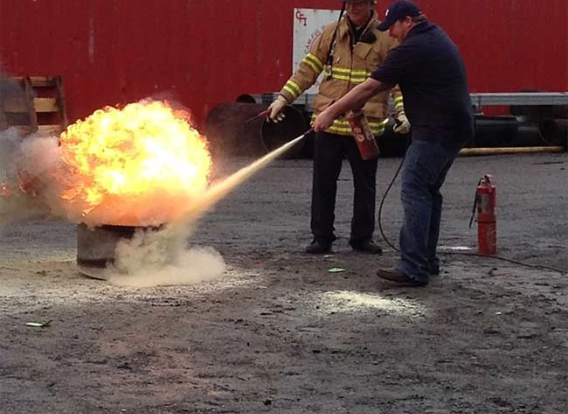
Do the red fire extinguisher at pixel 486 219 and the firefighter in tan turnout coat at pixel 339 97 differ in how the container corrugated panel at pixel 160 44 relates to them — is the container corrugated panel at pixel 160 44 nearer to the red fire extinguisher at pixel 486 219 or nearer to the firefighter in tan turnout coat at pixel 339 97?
the firefighter in tan turnout coat at pixel 339 97

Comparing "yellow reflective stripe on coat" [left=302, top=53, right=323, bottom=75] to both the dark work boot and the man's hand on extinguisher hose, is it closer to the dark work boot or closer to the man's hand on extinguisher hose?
the man's hand on extinguisher hose

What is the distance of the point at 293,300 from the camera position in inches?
285

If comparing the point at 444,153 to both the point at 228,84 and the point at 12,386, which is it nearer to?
the point at 12,386

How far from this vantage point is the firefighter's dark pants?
894 cm

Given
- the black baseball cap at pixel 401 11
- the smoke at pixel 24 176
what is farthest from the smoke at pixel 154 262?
the black baseball cap at pixel 401 11

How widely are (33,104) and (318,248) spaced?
874 cm

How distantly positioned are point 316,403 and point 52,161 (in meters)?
3.62

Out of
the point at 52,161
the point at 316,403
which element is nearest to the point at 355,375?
the point at 316,403

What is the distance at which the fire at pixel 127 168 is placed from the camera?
7.64m

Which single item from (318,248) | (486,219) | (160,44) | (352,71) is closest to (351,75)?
(352,71)

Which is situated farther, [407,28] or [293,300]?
[407,28]

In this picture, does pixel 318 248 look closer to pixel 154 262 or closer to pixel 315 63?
pixel 315 63

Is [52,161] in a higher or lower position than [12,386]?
higher

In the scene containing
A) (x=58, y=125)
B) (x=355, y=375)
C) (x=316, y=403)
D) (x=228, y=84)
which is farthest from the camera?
(x=228, y=84)
